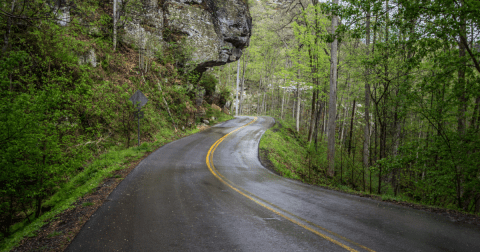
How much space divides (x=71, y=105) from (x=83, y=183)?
503 cm

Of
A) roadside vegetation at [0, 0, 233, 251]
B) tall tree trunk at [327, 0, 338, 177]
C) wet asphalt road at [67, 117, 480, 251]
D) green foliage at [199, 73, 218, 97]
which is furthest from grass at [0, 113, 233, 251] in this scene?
green foliage at [199, 73, 218, 97]

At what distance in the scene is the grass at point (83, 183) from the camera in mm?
5280

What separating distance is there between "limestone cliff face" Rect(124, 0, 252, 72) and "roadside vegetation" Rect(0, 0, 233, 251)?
97 cm

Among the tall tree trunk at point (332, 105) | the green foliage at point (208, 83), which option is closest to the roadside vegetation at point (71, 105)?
the green foliage at point (208, 83)

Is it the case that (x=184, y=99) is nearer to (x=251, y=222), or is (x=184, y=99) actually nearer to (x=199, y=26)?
(x=199, y=26)

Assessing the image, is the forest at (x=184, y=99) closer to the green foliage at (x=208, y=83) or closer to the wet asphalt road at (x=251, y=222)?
→ the green foliage at (x=208, y=83)

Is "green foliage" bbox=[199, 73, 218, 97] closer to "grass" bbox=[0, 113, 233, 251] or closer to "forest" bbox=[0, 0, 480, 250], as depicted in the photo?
"forest" bbox=[0, 0, 480, 250]

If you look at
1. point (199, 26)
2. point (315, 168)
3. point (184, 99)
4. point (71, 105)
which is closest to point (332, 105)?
point (315, 168)

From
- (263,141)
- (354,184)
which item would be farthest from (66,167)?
(354,184)

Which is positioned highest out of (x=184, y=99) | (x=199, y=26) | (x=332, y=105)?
(x=199, y=26)

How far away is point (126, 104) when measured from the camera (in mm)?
13617

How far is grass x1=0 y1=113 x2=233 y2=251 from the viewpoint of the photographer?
17.3ft

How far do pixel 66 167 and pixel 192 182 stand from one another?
15.6 feet

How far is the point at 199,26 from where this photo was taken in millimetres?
22141
